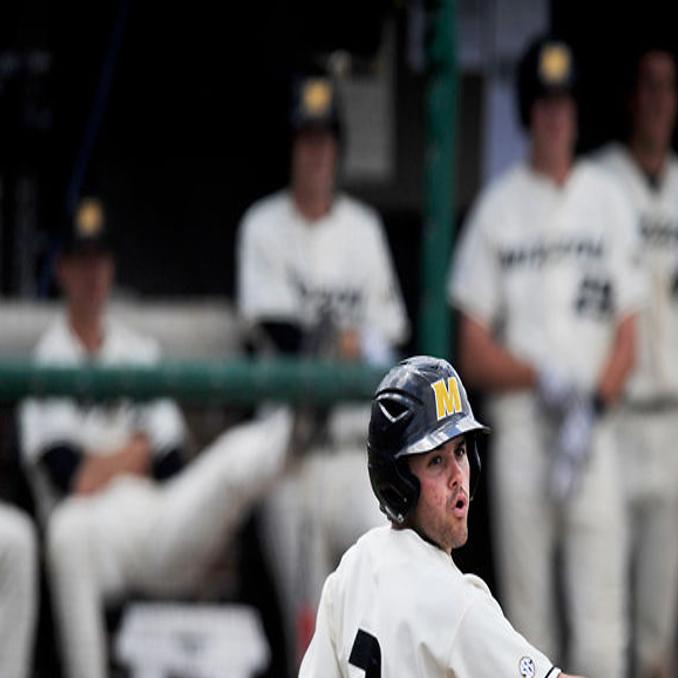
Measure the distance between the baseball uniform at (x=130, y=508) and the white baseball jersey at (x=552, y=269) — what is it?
0.89m

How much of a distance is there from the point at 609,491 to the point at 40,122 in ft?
7.39

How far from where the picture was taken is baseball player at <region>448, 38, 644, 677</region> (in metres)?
5.64

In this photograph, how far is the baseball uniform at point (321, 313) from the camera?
516 centimetres

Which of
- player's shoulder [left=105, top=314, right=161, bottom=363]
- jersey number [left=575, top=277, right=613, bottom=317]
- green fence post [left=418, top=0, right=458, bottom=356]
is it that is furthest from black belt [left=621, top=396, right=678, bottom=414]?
player's shoulder [left=105, top=314, right=161, bottom=363]

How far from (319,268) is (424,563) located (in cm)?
286

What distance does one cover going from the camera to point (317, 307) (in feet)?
18.8

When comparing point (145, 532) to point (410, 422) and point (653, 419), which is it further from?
point (410, 422)

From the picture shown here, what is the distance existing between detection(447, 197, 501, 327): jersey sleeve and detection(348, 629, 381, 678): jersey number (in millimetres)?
2817

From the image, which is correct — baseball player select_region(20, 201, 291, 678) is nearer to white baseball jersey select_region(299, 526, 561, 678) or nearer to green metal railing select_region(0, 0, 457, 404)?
green metal railing select_region(0, 0, 457, 404)

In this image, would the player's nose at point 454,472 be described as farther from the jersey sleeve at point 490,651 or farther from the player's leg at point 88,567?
the player's leg at point 88,567

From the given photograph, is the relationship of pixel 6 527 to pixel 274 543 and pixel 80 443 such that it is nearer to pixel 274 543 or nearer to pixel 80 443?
pixel 80 443

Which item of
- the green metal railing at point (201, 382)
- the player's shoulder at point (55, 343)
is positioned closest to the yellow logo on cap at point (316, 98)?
the player's shoulder at point (55, 343)

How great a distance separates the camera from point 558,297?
5762 mm

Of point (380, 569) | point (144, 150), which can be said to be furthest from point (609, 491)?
point (380, 569)
